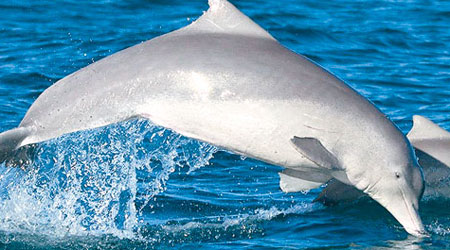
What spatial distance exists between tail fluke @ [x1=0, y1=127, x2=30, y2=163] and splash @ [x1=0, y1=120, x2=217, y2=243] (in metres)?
0.44

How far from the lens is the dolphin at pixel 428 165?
10562 mm

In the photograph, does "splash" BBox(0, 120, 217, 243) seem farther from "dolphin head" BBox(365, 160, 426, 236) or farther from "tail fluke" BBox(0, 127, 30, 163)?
"dolphin head" BBox(365, 160, 426, 236)

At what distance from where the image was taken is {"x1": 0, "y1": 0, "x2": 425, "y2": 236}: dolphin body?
8297 millimetres

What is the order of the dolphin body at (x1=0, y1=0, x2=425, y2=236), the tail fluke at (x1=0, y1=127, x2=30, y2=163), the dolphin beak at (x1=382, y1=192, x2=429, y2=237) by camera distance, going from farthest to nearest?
1. the dolphin beak at (x1=382, y1=192, x2=429, y2=237)
2. the tail fluke at (x1=0, y1=127, x2=30, y2=163)
3. the dolphin body at (x1=0, y1=0, x2=425, y2=236)

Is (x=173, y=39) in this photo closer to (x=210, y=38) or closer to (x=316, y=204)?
(x=210, y=38)

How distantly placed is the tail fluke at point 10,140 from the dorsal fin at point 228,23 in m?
2.07

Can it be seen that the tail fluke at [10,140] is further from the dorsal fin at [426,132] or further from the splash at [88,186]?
the dorsal fin at [426,132]

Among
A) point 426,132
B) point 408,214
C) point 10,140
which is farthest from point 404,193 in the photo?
point 10,140

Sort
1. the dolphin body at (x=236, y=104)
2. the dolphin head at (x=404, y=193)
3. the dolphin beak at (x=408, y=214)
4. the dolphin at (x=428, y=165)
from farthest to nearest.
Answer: the dolphin at (x=428, y=165)
the dolphin beak at (x=408, y=214)
the dolphin head at (x=404, y=193)
the dolphin body at (x=236, y=104)

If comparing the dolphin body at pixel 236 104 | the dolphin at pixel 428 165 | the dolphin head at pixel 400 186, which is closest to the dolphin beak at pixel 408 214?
the dolphin head at pixel 400 186

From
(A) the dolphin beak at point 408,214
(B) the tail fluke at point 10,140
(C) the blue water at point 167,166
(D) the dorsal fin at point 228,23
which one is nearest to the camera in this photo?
(B) the tail fluke at point 10,140

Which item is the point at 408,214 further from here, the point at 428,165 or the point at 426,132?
the point at 426,132

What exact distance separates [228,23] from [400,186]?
2.54 m

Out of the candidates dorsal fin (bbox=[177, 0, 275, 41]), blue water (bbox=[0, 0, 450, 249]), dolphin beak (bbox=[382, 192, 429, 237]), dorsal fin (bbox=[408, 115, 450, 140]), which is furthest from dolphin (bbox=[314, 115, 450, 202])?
dorsal fin (bbox=[177, 0, 275, 41])
